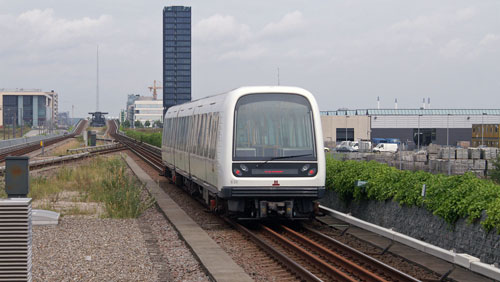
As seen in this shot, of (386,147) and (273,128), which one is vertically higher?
(273,128)

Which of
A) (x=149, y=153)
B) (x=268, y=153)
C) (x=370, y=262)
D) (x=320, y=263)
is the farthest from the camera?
(x=149, y=153)

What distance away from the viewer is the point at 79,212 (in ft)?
57.0

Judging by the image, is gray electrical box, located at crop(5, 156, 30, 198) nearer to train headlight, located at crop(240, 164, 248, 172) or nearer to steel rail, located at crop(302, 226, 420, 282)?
steel rail, located at crop(302, 226, 420, 282)

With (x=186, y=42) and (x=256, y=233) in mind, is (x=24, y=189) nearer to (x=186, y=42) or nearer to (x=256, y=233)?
(x=256, y=233)

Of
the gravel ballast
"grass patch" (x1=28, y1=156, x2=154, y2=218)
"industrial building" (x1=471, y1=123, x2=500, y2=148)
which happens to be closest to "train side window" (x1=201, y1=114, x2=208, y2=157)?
the gravel ballast

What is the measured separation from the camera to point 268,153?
14.1 m

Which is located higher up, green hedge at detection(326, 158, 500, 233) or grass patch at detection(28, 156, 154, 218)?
green hedge at detection(326, 158, 500, 233)

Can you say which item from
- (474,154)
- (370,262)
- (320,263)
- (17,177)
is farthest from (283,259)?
(474,154)

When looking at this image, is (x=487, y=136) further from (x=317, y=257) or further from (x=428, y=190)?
(x=317, y=257)

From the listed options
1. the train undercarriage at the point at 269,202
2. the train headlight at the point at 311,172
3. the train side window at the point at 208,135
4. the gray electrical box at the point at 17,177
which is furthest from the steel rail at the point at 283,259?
the gray electrical box at the point at 17,177

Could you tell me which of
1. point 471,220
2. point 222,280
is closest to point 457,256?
point 471,220

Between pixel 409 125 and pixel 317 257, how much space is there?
299 feet

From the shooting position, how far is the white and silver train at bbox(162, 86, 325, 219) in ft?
45.7

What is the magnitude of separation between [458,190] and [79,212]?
32.6 ft
